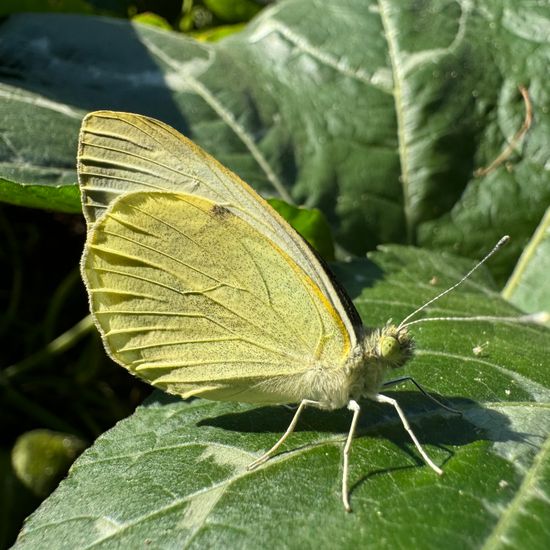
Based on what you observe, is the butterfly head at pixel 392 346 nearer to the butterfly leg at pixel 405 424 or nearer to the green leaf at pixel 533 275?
the butterfly leg at pixel 405 424

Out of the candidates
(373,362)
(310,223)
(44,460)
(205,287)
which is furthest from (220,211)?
(44,460)

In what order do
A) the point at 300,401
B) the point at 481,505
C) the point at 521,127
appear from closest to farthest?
1. the point at 481,505
2. the point at 300,401
3. the point at 521,127

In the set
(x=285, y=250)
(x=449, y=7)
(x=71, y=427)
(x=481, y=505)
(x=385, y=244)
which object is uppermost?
(x=449, y=7)

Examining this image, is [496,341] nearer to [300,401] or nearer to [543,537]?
[300,401]

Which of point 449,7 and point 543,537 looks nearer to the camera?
point 543,537

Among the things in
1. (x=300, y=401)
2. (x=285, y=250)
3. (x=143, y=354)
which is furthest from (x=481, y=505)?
(x=143, y=354)

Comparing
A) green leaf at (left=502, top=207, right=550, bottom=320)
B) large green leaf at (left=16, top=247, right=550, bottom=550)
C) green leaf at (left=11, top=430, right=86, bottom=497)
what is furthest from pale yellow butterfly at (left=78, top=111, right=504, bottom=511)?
green leaf at (left=502, top=207, right=550, bottom=320)

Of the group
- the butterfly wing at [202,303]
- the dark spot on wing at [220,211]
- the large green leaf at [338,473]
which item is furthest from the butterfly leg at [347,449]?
the dark spot on wing at [220,211]
